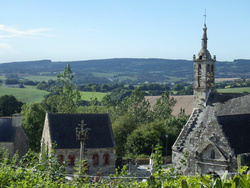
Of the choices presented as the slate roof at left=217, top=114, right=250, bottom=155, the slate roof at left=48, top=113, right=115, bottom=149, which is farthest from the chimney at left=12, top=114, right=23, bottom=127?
the slate roof at left=217, top=114, right=250, bottom=155

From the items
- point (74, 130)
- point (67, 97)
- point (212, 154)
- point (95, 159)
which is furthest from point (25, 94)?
point (212, 154)

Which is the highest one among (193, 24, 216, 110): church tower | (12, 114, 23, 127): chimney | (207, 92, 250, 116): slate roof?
(193, 24, 216, 110): church tower

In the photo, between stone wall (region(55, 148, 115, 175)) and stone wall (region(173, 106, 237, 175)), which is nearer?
stone wall (region(173, 106, 237, 175))

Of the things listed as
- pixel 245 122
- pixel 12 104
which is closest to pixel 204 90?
pixel 245 122

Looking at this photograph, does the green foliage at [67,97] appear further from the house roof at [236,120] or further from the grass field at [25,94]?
the grass field at [25,94]

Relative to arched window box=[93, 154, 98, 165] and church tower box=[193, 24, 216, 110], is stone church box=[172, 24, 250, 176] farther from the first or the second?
arched window box=[93, 154, 98, 165]

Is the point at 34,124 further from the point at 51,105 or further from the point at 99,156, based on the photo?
the point at 51,105

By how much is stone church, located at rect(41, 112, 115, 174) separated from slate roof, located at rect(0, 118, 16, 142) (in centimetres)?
425

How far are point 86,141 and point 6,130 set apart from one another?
32.7ft

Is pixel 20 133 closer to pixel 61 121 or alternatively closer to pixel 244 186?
pixel 61 121

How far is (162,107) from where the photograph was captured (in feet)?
234

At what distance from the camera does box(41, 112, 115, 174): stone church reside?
38250mm

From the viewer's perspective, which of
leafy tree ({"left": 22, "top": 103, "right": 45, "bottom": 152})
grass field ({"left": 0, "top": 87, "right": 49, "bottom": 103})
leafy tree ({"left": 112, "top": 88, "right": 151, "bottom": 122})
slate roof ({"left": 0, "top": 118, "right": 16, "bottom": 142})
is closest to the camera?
slate roof ({"left": 0, "top": 118, "right": 16, "bottom": 142})

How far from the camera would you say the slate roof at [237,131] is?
23.7m
